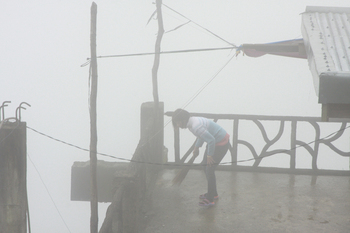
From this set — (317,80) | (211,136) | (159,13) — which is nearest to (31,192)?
(159,13)

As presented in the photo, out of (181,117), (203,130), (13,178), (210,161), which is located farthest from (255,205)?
(13,178)

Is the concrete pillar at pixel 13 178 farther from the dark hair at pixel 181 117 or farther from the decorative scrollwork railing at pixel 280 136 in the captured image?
the decorative scrollwork railing at pixel 280 136

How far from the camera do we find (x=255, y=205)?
21.8 ft

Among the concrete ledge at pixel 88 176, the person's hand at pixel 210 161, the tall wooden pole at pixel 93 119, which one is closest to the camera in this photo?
the person's hand at pixel 210 161

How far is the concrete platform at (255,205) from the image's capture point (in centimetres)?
589

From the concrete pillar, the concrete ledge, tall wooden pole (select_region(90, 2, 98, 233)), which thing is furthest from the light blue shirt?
the concrete ledge

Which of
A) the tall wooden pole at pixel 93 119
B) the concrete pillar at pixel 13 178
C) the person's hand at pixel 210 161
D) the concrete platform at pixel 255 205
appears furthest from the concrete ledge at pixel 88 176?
→ the person's hand at pixel 210 161

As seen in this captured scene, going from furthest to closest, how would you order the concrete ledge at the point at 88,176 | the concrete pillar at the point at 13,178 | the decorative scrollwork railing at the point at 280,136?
the concrete ledge at the point at 88,176
the decorative scrollwork railing at the point at 280,136
the concrete pillar at the point at 13,178

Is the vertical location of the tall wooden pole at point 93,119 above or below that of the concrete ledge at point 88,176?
above

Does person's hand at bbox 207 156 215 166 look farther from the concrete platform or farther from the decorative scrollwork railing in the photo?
the decorative scrollwork railing

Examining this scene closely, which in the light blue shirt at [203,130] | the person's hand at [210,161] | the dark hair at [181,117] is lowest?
the person's hand at [210,161]

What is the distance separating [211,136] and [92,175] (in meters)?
2.28

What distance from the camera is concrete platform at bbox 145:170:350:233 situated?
5887 mm

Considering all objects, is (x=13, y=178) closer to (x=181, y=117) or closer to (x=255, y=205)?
(x=181, y=117)
